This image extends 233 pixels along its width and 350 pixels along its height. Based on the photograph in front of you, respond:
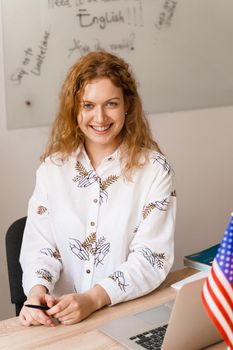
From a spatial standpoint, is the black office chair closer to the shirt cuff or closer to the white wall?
the shirt cuff

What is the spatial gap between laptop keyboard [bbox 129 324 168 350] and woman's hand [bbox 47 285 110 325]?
0.56 feet

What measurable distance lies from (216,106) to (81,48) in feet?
3.22

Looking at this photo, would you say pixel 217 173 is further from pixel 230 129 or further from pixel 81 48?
pixel 81 48

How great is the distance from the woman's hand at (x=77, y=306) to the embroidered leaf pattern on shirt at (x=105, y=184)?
1.14 feet

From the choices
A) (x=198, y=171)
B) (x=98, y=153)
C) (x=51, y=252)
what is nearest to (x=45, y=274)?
(x=51, y=252)

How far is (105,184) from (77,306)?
46 cm

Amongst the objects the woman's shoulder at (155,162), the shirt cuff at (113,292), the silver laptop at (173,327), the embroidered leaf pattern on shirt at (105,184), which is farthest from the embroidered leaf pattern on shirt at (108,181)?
the silver laptop at (173,327)

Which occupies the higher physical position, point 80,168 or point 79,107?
point 79,107

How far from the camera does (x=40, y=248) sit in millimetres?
1691

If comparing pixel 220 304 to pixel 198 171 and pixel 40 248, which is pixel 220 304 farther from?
pixel 198 171

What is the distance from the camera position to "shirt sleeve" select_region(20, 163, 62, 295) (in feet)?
5.22

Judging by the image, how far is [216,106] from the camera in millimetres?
3139

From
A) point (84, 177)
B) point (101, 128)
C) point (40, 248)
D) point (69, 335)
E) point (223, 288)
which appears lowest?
point (69, 335)

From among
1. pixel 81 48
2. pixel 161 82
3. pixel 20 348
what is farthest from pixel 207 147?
pixel 20 348
